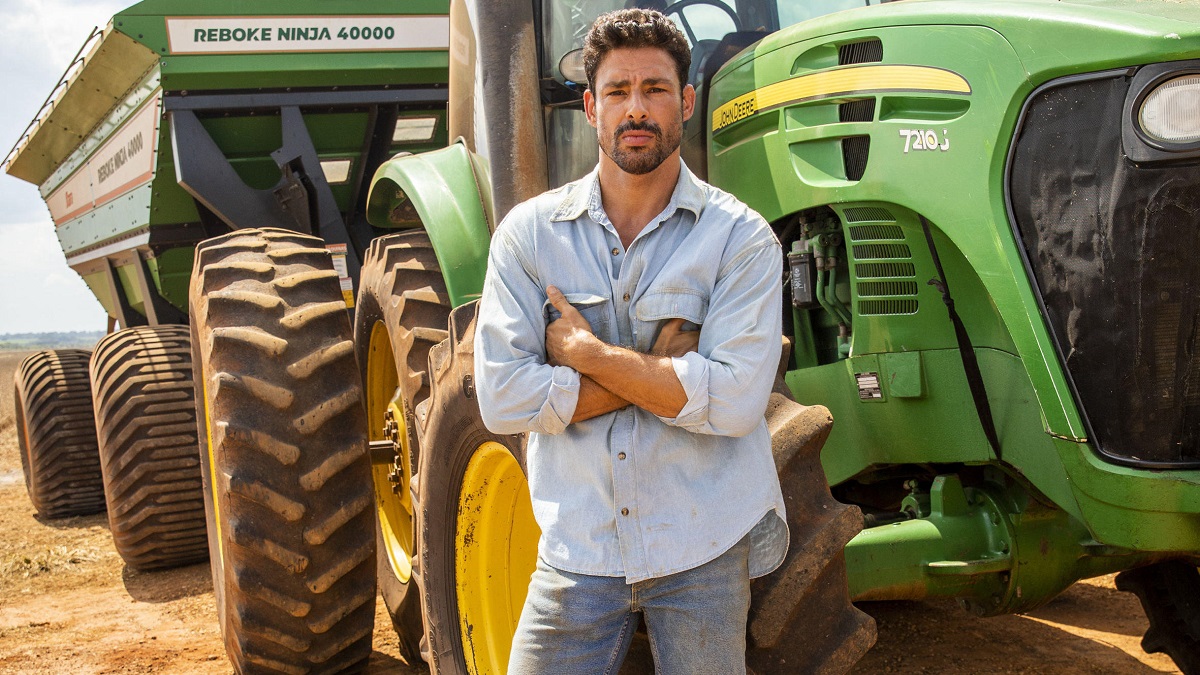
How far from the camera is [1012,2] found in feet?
8.91

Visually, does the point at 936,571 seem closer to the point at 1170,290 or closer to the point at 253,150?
the point at 1170,290

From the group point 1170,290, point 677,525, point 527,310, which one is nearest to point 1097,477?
point 1170,290

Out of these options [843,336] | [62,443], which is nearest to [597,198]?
[843,336]

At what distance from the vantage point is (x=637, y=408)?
83.7 inches

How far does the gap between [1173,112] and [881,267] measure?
796 millimetres

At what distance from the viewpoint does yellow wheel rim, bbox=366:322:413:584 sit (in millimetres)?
4621

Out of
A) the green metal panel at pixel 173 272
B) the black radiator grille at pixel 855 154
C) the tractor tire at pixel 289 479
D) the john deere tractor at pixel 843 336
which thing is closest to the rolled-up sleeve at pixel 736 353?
the john deere tractor at pixel 843 336

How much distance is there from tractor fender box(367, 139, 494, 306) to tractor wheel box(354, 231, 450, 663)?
20 centimetres

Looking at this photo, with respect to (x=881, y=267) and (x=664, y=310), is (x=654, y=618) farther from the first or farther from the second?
(x=881, y=267)

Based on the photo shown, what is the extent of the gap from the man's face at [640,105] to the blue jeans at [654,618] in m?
0.75

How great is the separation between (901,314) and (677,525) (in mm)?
1222

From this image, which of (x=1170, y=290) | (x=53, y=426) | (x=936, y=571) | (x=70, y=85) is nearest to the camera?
(x=1170, y=290)

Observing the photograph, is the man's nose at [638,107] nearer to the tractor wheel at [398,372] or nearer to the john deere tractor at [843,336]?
the john deere tractor at [843,336]

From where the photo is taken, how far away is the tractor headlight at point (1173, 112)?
242 cm
